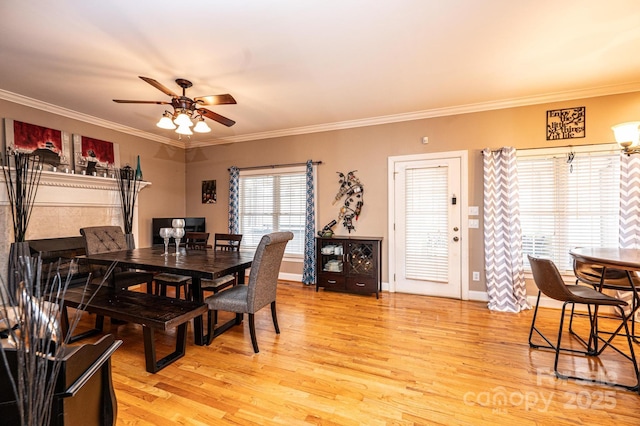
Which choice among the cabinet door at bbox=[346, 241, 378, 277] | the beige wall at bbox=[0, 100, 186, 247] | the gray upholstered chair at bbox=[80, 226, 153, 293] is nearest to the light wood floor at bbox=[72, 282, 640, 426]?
the gray upholstered chair at bbox=[80, 226, 153, 293]

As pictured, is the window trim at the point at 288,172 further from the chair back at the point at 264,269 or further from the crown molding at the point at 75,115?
the chair back at the point at 264,269

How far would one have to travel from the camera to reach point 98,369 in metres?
1.09

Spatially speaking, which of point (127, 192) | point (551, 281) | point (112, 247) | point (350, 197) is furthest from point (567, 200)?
point (127, 192)

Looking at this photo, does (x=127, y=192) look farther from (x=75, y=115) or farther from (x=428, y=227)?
(x=428, y=227)

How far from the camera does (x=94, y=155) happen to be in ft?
13.9

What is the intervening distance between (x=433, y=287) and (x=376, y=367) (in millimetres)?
2174

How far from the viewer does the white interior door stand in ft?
13.0

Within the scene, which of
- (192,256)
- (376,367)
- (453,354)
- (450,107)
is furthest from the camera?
(450,107)

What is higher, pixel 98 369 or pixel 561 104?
pixel 561 104

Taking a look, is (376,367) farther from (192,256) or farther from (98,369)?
(192,256)

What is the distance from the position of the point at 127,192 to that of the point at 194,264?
9.57 feet

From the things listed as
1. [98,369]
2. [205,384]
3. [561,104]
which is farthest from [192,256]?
[561,104]

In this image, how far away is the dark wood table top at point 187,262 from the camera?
7.76ft

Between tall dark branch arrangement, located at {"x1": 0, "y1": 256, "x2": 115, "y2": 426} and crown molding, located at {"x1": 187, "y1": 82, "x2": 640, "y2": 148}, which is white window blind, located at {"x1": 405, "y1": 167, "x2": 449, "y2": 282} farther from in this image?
tall dark branch arrangement, located at {"x1": 0, "y1": 256, "x2": 115, "y2": 426}
